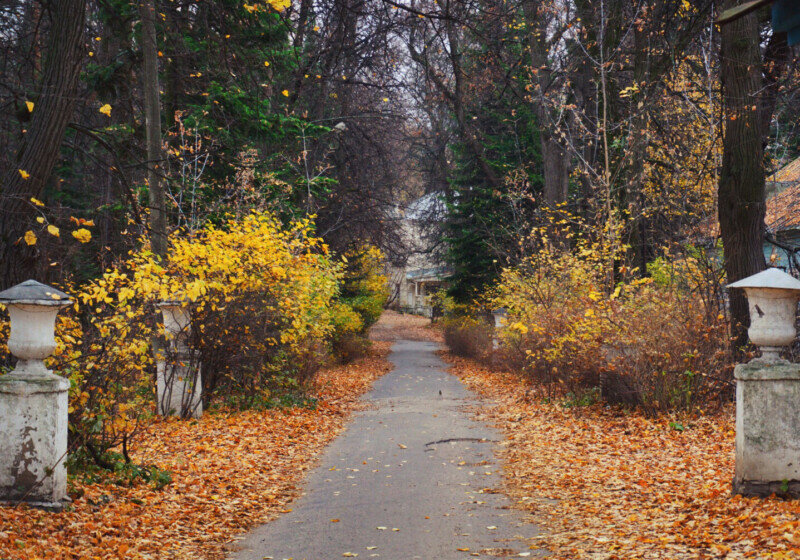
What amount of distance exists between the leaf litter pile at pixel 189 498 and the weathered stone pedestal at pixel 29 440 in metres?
0.16

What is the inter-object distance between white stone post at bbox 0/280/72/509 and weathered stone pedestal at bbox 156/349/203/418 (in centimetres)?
572

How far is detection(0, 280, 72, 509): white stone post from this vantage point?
6012mm

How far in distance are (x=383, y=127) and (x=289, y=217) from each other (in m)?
9.25

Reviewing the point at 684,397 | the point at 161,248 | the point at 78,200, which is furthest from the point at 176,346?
the point at 78,200

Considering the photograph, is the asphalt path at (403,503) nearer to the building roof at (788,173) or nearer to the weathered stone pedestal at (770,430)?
the weathered stone pedestal at (770,430)

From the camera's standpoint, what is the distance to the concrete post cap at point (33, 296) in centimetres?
597

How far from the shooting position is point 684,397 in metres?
11.1

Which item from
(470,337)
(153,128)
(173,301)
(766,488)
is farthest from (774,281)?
(470,337)

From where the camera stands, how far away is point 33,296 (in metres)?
6.05

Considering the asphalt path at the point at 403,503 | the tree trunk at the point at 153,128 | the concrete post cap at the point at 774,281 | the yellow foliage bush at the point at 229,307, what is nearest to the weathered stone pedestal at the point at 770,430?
the concrete post cap at the point at 774,281

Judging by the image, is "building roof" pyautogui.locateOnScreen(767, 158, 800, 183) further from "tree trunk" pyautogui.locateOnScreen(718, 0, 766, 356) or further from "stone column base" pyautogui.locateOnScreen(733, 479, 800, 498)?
"stone column base" pyautogui.locateOnScreen(733, 479, 800, 498)

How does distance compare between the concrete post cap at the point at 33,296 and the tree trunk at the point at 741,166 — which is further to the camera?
the tree trunk at the point at 741,166

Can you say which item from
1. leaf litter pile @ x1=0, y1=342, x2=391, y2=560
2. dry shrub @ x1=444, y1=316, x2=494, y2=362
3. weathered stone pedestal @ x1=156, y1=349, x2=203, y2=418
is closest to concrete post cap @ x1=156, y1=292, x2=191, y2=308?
weathered stone pedestal @ x1=156, y1=349, x2=203, y2=418

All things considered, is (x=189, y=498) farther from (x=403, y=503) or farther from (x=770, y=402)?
(x=770, y=402)
